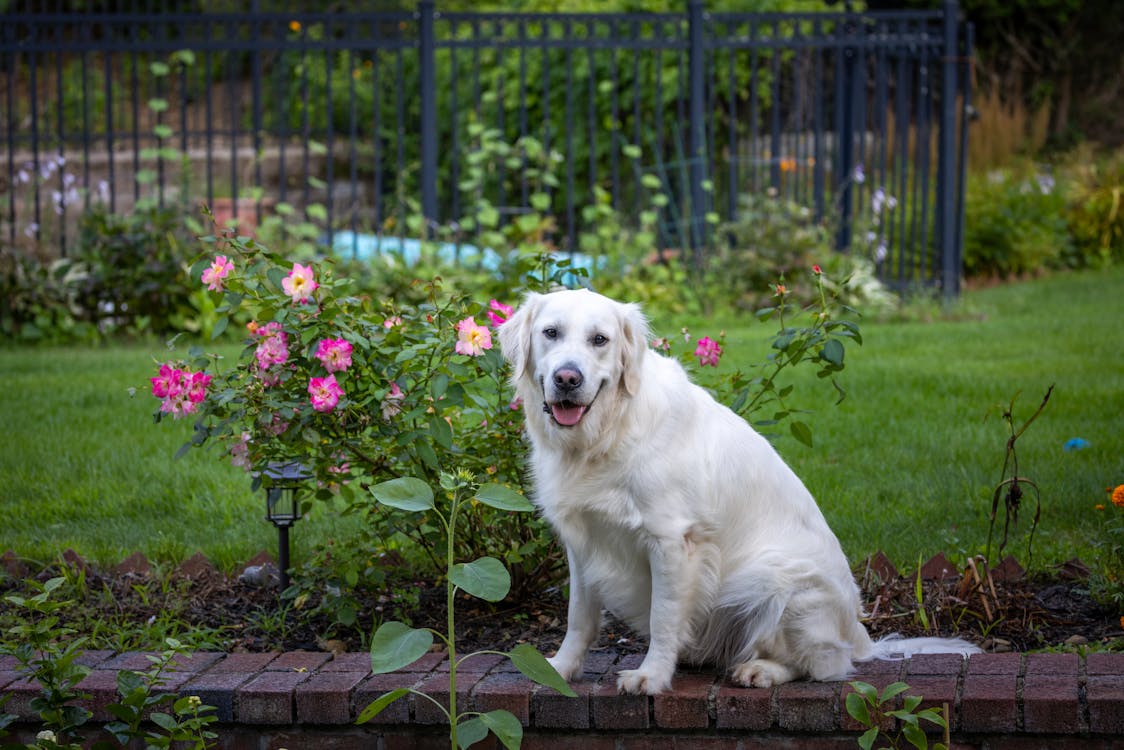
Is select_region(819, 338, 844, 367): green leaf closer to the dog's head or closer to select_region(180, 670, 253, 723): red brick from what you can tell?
the dog's head

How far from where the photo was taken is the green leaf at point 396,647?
263cm

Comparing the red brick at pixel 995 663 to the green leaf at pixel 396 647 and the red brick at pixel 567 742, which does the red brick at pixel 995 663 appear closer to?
the red brick at pixel 567 742

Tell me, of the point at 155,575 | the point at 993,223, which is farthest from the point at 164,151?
the point at 993,223

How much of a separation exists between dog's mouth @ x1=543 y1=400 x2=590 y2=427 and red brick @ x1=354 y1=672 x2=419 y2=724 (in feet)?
2.45

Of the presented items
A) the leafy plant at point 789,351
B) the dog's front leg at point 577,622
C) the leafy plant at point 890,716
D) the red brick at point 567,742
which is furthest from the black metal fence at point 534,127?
the leafy plant at point 890,716

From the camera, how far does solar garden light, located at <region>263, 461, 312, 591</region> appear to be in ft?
12.0

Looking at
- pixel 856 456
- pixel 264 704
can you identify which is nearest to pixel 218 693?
pixel 264 704

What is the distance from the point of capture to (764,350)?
733 cm

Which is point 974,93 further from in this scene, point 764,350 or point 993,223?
point 764,350

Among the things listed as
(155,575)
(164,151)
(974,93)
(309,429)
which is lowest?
(155,575)

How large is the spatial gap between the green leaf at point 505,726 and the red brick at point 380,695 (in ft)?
1.16

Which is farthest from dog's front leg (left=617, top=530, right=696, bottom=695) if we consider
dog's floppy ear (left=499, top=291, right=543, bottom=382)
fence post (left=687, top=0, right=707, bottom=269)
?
fence post (left=687, top=0, right=707, bottom=269)

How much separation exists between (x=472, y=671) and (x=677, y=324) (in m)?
5.66

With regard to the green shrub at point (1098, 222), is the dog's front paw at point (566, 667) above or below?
below
